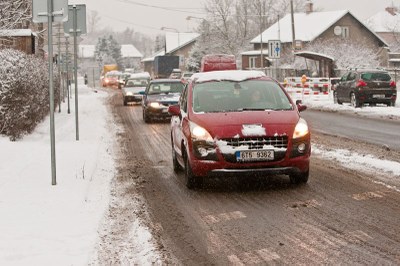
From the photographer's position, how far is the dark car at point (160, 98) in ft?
75.4

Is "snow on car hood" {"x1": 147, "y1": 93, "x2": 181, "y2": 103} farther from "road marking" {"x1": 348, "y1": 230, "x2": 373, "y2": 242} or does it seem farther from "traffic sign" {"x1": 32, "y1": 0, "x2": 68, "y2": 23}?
"road marking" {"x1": 348, "y1": 230, "x2": 373, "y2": 242}

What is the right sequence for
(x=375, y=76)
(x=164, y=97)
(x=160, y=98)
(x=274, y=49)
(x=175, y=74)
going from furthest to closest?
(x=175, y=74) < (x=274, y=49) < (x=375, y=76) < (x=164, y=97) < (x=160, y=98)

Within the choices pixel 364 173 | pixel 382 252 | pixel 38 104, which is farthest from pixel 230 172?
pixel 38 104

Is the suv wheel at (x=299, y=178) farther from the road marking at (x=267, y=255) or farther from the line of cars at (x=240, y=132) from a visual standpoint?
the road marking at (x=267, y=255)

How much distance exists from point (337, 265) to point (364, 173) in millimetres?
5041

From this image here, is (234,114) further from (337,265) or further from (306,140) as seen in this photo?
(337,265)

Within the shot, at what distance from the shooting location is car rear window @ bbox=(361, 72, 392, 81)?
89.3 ft

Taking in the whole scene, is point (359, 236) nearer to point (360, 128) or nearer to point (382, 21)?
point (360, 128)

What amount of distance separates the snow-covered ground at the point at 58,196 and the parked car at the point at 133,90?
18394 mm

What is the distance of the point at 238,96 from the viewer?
9.92 metres

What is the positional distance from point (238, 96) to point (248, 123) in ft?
4.10

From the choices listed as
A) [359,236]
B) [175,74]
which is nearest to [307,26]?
[175,74]

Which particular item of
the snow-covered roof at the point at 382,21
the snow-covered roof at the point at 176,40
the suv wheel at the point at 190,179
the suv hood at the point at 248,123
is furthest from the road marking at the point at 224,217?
the snow-covered roof at the point at 176,40

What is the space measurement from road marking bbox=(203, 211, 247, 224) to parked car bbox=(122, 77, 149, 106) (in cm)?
2633
